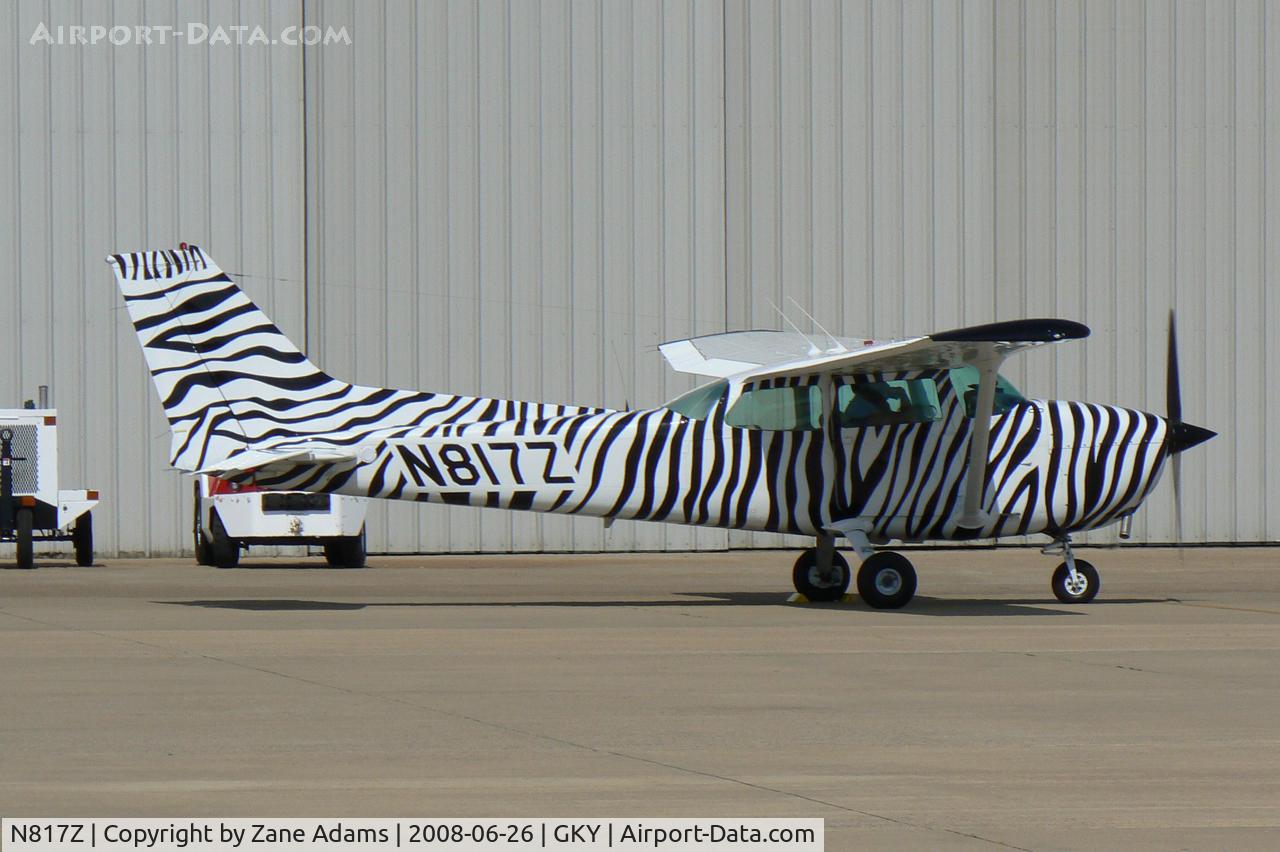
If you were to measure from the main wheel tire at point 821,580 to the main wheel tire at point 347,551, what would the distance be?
837 centimetres

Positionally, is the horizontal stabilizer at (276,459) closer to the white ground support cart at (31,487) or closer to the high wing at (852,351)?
the high wing at (852,351)

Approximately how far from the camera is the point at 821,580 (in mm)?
16609

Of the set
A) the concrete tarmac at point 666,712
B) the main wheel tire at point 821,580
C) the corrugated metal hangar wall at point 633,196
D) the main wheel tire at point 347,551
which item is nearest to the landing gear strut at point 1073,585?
the concrete tarmac at point 666,712

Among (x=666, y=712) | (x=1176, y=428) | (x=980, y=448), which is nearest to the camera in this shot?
(x=666, y=712)

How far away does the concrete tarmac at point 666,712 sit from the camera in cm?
664


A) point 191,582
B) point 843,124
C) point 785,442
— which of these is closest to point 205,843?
point 785,442

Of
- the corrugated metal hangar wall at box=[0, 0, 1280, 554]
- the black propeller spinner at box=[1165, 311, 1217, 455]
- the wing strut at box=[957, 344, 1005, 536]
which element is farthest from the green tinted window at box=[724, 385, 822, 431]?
the corrugated metal hangar wall at box=[0, 0, 1280, 554]

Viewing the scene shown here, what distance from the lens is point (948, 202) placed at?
27422mm

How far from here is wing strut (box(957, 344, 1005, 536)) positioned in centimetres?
1544

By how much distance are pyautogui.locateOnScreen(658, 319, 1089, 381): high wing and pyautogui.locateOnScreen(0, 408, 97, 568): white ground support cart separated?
9607 millimetres

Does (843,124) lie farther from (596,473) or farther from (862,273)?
(596,473)

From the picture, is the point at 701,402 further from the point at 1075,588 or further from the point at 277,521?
the point at 277,521

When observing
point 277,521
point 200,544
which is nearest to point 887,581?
point 277,521

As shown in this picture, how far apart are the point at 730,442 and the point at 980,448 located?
2.28 metres
